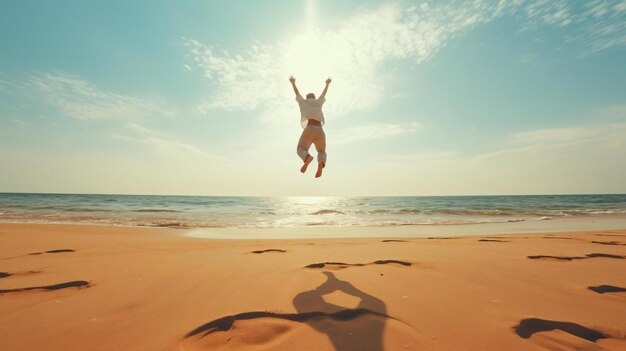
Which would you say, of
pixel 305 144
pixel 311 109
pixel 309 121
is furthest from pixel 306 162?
pixel 311 109

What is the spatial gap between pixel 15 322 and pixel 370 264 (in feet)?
11.6

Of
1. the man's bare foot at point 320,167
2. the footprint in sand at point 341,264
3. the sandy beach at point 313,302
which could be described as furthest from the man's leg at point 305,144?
the footprint in sand at point 341,264

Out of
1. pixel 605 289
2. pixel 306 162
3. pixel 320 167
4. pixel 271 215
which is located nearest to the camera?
pixel 605 289

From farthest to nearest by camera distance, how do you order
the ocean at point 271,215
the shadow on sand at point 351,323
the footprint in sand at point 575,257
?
the ocean at point 271,215 → the footprint in sand at point 575,257 → the shadow on sand at point 351,323

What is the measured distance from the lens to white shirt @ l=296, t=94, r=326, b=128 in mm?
6211

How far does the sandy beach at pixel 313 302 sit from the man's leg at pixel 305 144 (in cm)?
222

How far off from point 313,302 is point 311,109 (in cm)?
430

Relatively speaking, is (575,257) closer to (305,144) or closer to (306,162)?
(306,162)

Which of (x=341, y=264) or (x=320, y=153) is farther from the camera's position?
(x=320, y=153)

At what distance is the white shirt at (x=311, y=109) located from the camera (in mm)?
6211

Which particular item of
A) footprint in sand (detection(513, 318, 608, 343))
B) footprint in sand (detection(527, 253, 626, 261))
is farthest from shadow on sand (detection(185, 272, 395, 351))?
footprint in sand (detection(527, 253, 626, 261))

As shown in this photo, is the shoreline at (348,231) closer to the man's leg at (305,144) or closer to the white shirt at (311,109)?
the man's leg at (305,144)

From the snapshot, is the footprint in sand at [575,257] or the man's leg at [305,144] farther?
the man's leg at [305,144]

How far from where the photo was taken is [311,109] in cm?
622
